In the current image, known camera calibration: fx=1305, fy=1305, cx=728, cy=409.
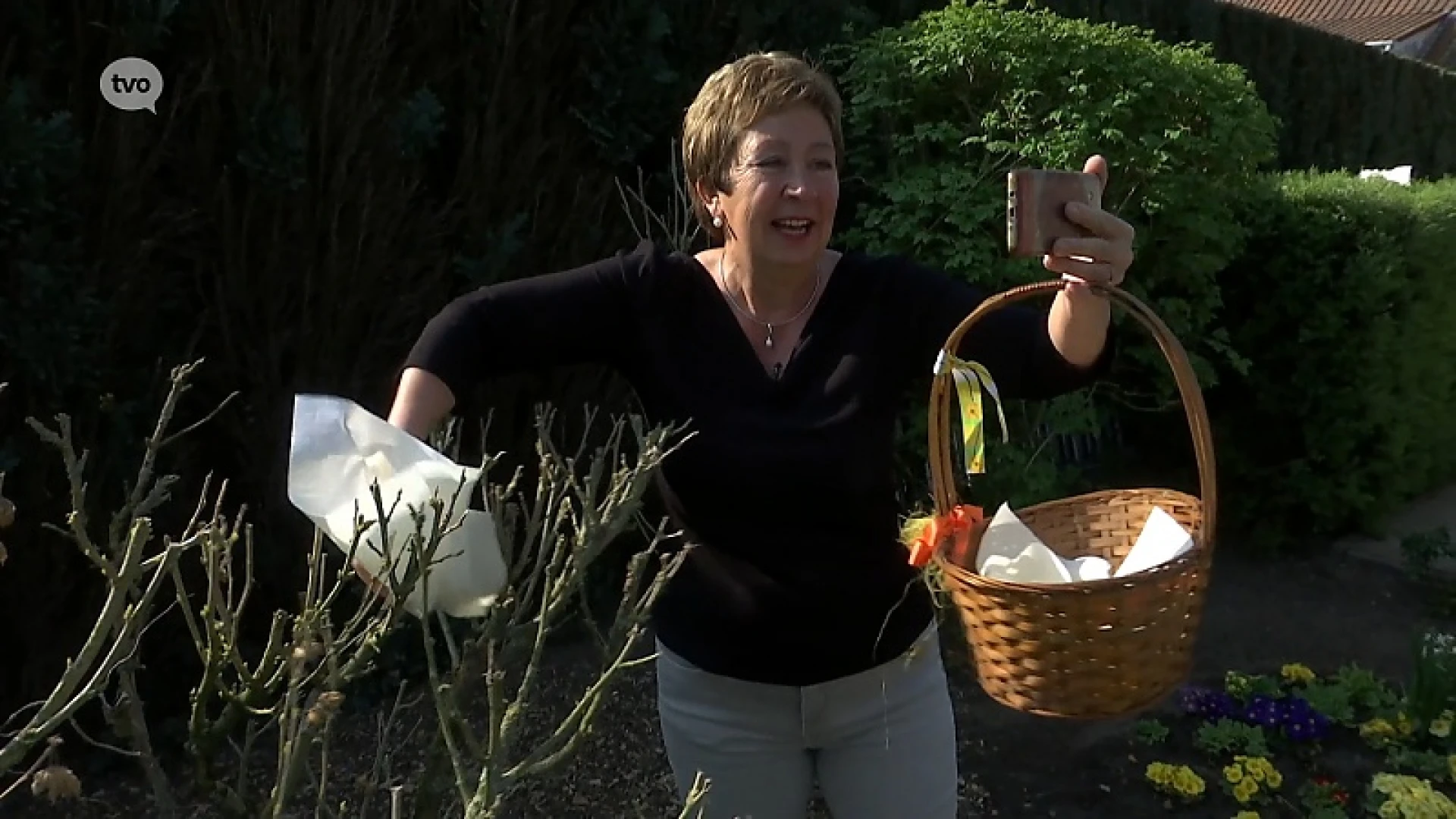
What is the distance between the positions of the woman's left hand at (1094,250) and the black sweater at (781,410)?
6.6 inches

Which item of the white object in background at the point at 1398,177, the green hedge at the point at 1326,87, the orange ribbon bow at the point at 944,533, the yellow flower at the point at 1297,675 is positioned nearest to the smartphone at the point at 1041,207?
the orange ribbon bow at the point at 944,533

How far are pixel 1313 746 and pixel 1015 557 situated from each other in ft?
8.12

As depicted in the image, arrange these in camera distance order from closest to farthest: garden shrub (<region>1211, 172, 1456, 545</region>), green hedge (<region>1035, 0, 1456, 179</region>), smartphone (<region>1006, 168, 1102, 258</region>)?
smartphone (<region>1006, 168, 1102, 258</region>)
garden shrub (<region>1211, 172, 1456, 545</region>)
green hedge (<region>1035, 0, 1456, 179</region>)

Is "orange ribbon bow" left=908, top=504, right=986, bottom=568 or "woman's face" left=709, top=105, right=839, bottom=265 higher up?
"woman's face" left=709, top=105, right=839, bottom=265

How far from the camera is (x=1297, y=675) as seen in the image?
430cm

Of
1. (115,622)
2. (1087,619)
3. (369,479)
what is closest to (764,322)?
(1087,619)

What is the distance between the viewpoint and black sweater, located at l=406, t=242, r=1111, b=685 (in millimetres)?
1833

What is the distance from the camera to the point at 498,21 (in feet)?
13.0

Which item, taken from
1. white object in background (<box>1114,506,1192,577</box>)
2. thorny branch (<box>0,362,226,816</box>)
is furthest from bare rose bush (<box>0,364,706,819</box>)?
white object in background (<box>1114,506,1192,577</box>)

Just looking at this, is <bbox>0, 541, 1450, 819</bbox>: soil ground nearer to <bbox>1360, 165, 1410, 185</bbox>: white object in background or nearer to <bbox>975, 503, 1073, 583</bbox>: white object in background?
<bbox>975, 503, 1073, 583</bbox>: white object in background

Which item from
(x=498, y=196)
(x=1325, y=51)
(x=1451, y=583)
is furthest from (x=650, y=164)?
(x=1325, y=51)

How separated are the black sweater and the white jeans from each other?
32 mm

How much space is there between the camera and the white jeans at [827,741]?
1.91 meters

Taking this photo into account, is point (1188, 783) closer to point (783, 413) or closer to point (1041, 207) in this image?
point (783, 413)
